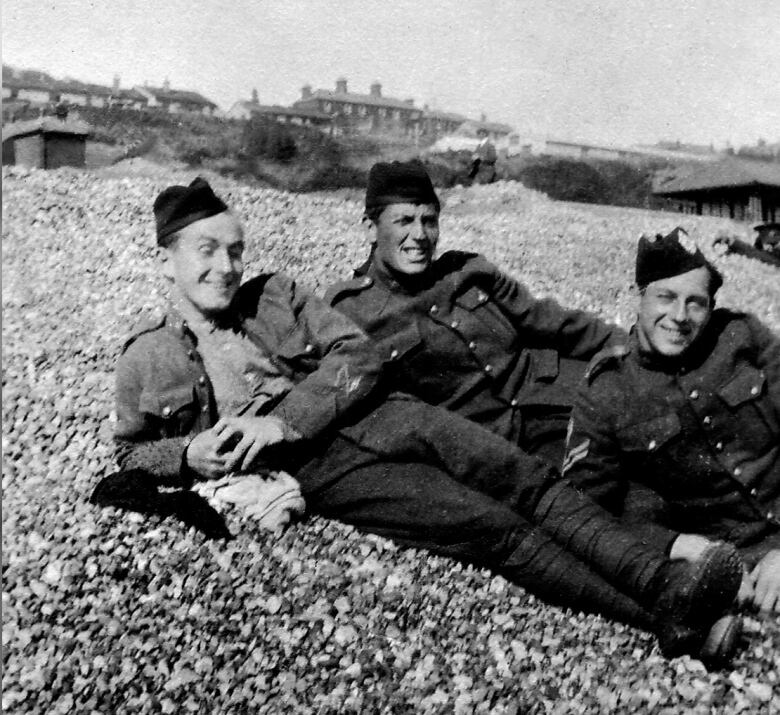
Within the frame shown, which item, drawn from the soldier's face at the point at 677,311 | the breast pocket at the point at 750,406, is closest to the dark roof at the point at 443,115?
the soldier's face at the point at 677,311

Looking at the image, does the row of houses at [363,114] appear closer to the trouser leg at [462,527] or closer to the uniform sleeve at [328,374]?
the uniform sleeve at [328,374]

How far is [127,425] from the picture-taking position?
2.74m

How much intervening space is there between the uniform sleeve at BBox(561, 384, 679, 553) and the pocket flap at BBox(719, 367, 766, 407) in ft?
1.38

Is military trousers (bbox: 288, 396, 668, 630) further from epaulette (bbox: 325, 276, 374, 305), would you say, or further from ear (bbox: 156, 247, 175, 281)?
ear (bbox: 156, 247, 175, 281)

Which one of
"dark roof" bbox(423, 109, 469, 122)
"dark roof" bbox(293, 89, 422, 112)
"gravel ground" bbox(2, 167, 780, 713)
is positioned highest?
"dark roof" bbox(293, 89, 422, 112)

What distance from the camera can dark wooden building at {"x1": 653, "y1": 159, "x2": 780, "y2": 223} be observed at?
384cm

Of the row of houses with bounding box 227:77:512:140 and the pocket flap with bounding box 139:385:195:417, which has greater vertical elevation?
the row of houses with bounding box 227:77:512:140

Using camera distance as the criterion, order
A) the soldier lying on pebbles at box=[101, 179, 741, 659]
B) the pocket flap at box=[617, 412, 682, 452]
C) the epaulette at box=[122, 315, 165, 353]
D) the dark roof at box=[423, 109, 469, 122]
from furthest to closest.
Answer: the dark roof at box=[423, 109, 469, 122] → the pocket flap at box=[617, 412, 682, 452] → the epaulette at box=[122, 315, 165, 353] → the soldier lying on pebbles at box=[101, 179, 741, 659]

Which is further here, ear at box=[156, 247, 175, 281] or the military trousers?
ear at box=[156, 247, 175, 281]

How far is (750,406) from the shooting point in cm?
294

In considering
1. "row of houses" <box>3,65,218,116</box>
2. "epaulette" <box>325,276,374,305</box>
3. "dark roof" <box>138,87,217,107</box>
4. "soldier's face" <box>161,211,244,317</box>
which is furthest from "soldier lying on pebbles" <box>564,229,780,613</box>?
"row of houses" <box>3,65,218,116</box>

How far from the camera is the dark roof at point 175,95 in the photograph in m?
3.15

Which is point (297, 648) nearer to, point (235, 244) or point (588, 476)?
point (588, 476)

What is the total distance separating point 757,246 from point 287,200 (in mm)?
2218
